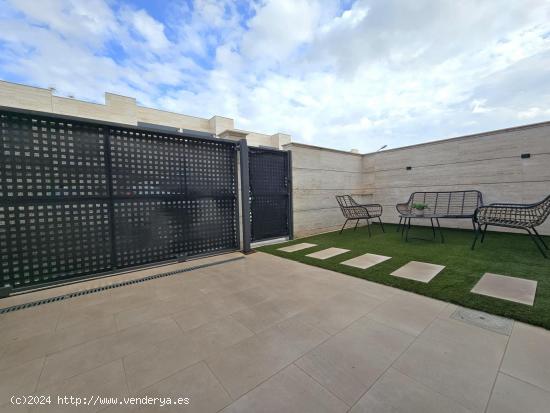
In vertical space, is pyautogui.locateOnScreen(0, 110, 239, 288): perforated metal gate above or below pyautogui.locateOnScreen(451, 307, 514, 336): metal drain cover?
above

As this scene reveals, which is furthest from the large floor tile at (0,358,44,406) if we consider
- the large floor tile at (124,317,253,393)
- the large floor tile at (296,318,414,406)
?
the large floor tile at (296,318,414,406)

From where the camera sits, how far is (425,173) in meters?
5.65

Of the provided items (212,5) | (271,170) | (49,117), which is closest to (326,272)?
(271,170)

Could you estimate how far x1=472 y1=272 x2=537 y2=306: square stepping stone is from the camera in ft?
6.03

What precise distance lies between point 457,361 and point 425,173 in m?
5.61

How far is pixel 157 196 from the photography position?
3064 millimetres

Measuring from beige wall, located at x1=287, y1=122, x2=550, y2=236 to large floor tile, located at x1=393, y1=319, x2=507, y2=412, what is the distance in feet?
11.9

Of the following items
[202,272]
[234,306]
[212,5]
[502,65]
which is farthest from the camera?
[502,65]

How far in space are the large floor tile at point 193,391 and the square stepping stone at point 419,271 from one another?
2.17 m

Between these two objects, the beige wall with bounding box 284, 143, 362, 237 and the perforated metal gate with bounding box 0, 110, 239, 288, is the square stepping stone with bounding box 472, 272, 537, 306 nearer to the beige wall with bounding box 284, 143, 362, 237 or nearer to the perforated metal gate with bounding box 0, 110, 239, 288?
the beige wall with bounding box 284, 143, 362, 237

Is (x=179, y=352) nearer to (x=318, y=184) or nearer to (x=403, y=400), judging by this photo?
(x=403, y=400)

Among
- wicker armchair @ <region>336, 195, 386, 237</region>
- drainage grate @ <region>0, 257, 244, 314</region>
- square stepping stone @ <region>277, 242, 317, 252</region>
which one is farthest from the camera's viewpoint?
wicker armchair @ <region>336, 195, 386, 237</region>

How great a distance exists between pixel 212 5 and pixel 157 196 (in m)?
3.61

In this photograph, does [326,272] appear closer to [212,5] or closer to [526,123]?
[212,5]
